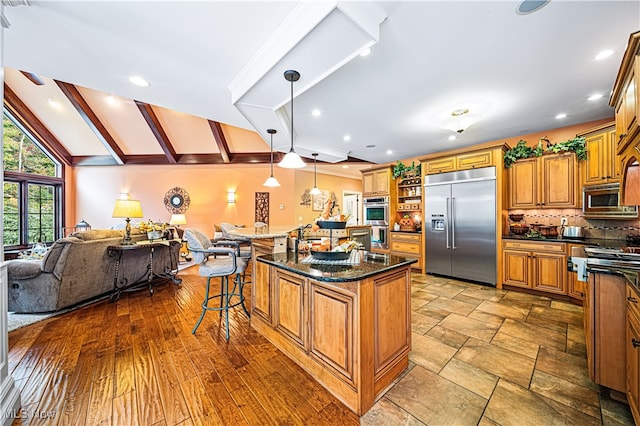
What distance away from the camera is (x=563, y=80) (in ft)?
8.08

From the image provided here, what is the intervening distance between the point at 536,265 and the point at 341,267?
11.8 feet

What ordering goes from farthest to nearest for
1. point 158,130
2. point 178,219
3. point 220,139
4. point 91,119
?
point 178,219, point 220,139, point 158,130, point 91,119

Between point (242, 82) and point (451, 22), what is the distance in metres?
1.84

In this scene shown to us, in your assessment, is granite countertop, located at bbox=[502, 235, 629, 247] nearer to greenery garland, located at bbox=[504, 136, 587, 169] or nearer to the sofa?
greenery garland, located at bbox=[504, 136, 587, 169]

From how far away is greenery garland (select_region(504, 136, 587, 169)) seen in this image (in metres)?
3.28

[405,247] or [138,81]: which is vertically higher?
[138,81]

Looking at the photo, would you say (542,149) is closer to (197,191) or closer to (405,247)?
(405,247)

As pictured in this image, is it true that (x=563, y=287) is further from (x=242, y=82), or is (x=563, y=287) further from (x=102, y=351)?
(x=102, y=351)

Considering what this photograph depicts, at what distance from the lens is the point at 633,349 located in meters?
1.25

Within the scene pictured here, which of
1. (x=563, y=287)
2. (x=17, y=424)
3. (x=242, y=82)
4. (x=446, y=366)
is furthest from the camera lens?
(x=563, y=287)

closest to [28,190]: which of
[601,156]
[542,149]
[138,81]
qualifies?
[138,81]

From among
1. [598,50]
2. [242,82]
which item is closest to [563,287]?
[598,50]

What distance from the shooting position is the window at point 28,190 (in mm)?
5789

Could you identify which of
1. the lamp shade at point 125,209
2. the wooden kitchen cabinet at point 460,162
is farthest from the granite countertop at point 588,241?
the lamp shade at point 125,209
